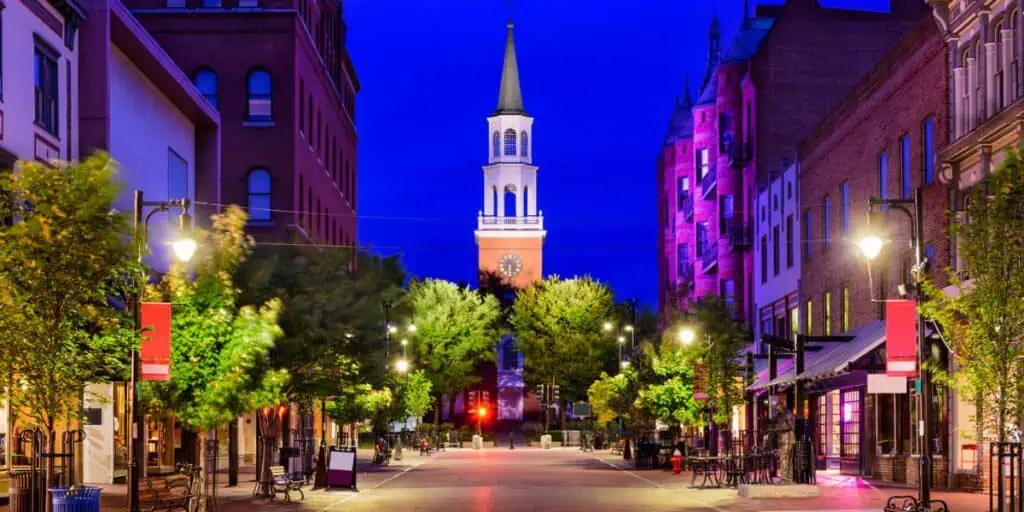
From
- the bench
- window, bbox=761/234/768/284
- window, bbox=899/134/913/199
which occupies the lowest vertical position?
the bench

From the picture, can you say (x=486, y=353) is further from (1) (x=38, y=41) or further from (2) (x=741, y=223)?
(1) (x=38, y=41)

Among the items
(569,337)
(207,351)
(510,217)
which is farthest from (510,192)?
(207,351)

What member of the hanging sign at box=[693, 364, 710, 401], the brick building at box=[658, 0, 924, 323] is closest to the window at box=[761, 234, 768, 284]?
the brick building at box=[658, 0, 924, 323]

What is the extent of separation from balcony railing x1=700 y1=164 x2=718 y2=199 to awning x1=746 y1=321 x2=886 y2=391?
2391 centimetres

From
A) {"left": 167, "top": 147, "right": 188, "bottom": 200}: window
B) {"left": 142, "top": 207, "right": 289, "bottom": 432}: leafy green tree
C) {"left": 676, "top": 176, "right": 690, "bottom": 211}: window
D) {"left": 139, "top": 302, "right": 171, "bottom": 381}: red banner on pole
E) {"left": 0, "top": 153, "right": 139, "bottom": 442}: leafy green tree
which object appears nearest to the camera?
{"left": 0, "top": 153, "right": 139, "bottom": 442}: leafy green tree

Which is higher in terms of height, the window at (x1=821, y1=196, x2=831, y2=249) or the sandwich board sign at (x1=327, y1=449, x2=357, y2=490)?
the window at (x1=821, y1=196, x2=831, y2=249)

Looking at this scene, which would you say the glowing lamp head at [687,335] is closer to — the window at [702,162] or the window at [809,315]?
the window at [809,315]

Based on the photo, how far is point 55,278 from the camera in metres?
23.7

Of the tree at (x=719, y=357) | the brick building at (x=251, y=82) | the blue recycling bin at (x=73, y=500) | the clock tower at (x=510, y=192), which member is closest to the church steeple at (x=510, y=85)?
the clock tower at (x=510, y=192)

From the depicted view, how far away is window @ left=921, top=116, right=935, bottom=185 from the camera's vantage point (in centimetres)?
4091

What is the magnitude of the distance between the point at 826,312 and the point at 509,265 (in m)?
90.8

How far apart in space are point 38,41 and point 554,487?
699 inches

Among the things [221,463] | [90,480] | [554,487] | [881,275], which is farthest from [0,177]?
[221,463]

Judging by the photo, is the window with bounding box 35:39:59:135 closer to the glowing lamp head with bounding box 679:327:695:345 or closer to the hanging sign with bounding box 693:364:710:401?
the glowing lamp head with bounding box 679:327:695:345
